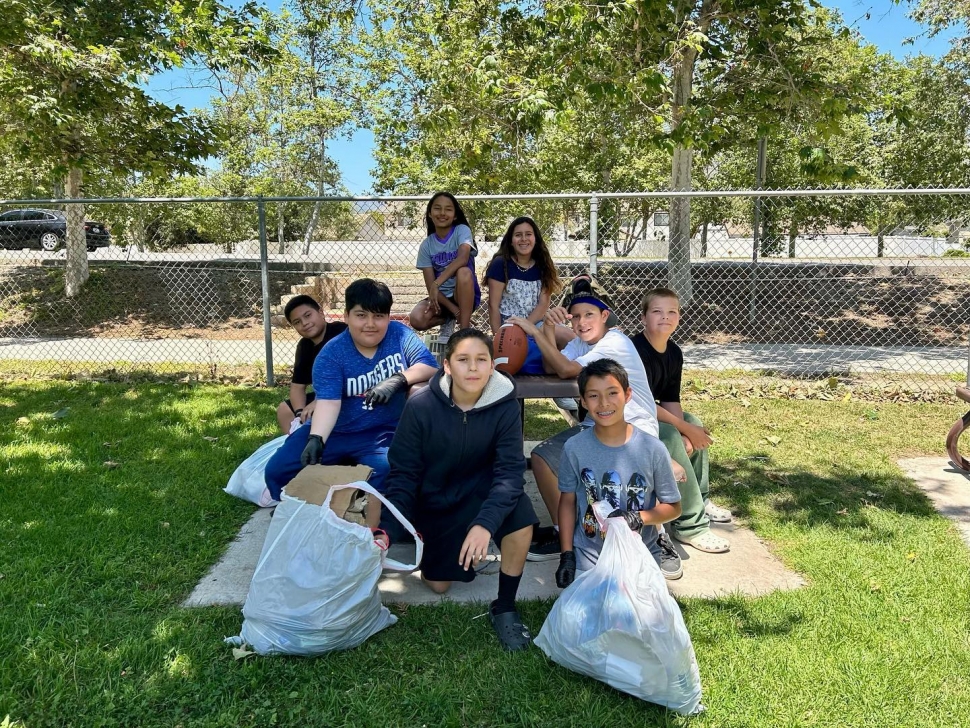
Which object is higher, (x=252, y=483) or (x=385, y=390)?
(x=385, y=390)

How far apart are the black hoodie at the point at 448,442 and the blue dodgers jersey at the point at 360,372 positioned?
1.72 ft

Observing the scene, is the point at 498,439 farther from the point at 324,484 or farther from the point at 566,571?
the point at 324,484

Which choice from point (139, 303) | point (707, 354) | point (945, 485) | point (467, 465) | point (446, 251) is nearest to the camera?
point (467, 465)

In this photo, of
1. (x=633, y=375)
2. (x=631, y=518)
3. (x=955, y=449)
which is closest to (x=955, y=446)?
(x=955, y=449)

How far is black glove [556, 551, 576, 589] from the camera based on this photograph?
290 cm

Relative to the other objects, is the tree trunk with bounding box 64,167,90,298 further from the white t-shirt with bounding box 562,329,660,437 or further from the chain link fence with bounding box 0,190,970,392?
the white t-shirt with bounding box 562,329,660,437

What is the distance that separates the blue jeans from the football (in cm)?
74

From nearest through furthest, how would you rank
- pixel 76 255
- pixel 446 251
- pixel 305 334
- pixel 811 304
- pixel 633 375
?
pixel 633 375
pixel 305 334
pixel 446 251
pixel 811 304
pixel 76 255

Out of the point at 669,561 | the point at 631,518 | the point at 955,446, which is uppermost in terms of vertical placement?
the point at 631,518

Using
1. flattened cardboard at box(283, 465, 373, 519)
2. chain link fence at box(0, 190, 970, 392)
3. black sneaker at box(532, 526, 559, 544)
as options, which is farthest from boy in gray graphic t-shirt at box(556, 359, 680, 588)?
chain link fence at box(0, 190, 970, 392)

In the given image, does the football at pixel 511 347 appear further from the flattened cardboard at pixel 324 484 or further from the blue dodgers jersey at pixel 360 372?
the flattened cardboard at pixel 324 484

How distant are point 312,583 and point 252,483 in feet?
Answer: 6.22

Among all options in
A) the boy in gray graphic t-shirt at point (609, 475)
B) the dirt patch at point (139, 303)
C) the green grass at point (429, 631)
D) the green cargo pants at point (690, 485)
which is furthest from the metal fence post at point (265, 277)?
the boy in gray graphic t-shirt at point (609, 475)

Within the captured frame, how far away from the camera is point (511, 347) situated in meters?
3.96
